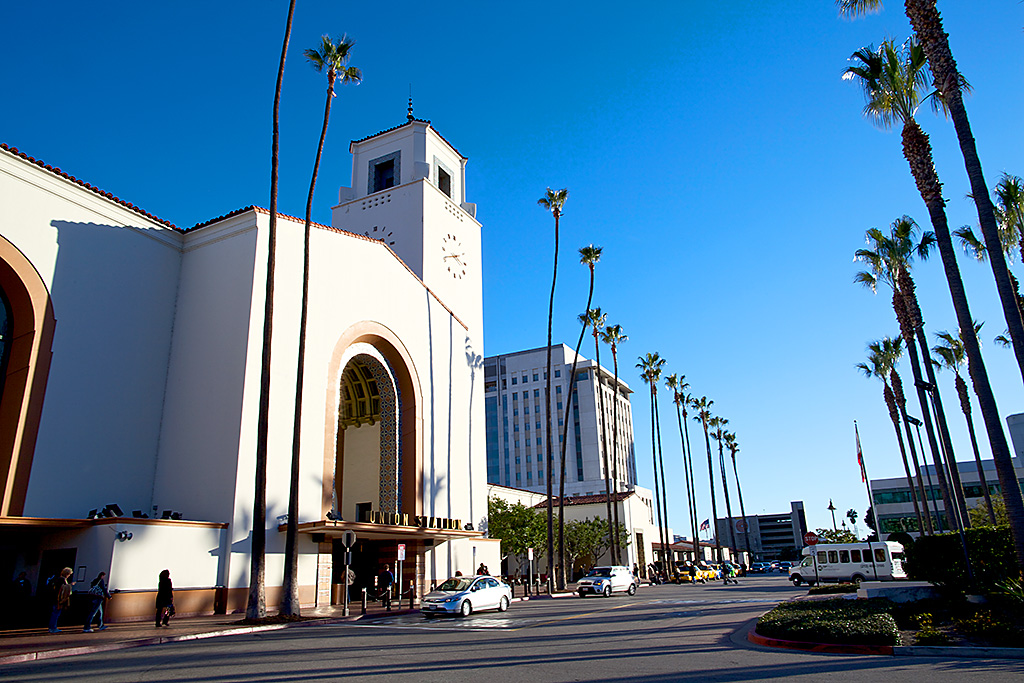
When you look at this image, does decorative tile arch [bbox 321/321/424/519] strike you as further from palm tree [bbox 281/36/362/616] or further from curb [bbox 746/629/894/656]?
curb [bbox 746/629/894/656]

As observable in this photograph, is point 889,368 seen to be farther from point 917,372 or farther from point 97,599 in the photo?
point 97,599

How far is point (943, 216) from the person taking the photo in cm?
1736

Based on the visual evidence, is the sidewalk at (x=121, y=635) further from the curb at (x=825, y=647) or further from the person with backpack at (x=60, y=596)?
the curb at (x=825, y=647)

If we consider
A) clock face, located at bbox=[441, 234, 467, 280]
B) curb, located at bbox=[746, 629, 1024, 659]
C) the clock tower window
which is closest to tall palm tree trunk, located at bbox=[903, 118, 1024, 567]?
curb, located at bbox=[746, 629, 1024, 659]

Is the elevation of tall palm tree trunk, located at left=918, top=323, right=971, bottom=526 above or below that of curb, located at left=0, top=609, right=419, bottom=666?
above

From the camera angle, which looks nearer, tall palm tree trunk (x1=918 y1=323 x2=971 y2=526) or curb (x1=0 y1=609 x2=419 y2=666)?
curb (x1=0 y1=609 x2=419 y2=666)

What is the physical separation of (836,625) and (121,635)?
1516cm

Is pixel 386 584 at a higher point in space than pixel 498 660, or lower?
higher

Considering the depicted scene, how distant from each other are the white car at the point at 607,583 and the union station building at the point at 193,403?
7.29 m

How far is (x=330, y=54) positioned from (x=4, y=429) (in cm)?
1502

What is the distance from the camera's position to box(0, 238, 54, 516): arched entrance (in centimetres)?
1845

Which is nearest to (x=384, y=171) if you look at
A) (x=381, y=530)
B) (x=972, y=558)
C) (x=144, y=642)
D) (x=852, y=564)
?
(x=381, y=530)

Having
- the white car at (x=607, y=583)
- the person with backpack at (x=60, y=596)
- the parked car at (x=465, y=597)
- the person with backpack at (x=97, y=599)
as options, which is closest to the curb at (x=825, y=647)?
the parked car at (x=465, y=597)

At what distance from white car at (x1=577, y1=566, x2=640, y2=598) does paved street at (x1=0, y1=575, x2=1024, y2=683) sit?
1728 centimetres
